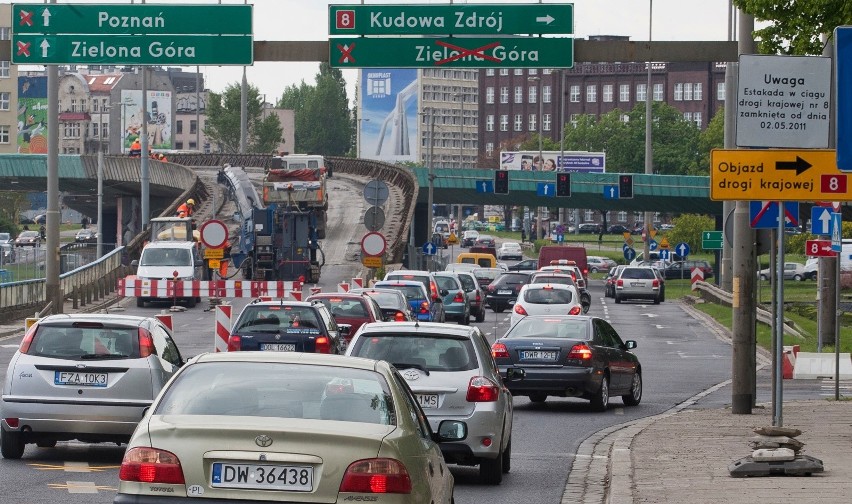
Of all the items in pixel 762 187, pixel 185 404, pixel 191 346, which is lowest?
pixel 191 346

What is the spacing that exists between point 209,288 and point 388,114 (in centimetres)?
15140

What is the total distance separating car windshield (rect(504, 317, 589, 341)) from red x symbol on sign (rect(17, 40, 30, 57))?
11.1 meters

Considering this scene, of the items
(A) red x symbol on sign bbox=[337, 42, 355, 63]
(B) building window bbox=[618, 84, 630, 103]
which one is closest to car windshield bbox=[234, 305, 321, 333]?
(A) red x symbol on sign bbox=[337, 42, 355, 63]

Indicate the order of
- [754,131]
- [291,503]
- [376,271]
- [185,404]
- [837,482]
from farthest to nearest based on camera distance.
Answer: [376,271], [754,131], [837,482], [185,404], [291,503]

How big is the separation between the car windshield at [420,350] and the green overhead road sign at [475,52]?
13.8 metres

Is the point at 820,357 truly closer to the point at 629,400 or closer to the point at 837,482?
the point at 629,400

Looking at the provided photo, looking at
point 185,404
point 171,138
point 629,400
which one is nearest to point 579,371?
point 629,400

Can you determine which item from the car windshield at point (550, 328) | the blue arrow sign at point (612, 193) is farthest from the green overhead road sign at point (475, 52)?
the blue arrow sign at point (612, 193)

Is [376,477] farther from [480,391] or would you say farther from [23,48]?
[23,48]

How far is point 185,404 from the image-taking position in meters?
8.13

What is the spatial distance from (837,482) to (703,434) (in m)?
4.77

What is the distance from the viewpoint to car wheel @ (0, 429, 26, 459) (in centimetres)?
1471

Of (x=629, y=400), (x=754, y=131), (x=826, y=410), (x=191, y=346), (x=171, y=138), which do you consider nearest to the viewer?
(x=754, y=131)

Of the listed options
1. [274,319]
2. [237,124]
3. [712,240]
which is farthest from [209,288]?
[237,124]
